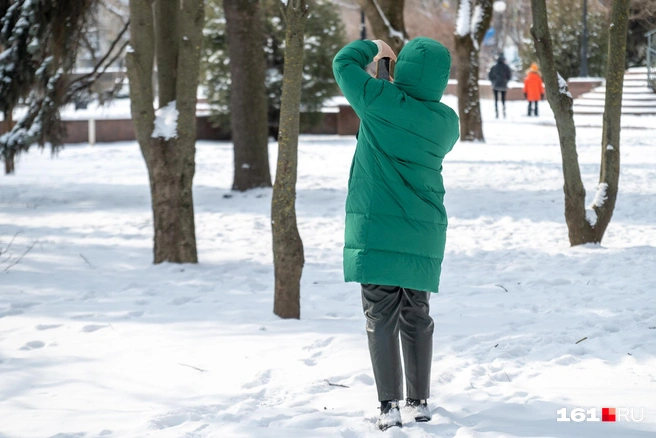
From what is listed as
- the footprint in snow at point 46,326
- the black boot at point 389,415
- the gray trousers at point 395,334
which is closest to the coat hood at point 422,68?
the gray trousers at point 395,334

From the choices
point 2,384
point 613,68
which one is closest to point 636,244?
point 613,68

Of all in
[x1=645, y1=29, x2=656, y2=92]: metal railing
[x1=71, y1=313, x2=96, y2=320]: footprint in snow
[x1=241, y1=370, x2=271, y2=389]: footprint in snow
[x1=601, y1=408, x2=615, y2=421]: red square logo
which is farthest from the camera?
[x1=645, y1=29, x2=656, y2=92]: metal railing

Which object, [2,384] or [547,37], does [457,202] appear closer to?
[547,37]

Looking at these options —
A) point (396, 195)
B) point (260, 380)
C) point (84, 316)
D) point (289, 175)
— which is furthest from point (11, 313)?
point (396, 195)

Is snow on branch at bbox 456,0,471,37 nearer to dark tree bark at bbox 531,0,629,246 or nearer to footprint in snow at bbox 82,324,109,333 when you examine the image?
dark tree bark at bbox 531,0,629,246

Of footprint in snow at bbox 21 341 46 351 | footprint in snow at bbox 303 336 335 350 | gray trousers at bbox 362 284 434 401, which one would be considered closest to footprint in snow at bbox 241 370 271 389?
footprint in snow at bbox 303 336 335 350

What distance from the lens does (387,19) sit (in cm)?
1570

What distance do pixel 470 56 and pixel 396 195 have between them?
610 inches

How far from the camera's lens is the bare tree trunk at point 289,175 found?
5477mm

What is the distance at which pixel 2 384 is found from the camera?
14.9 feet

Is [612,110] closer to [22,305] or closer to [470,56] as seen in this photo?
[22,305]

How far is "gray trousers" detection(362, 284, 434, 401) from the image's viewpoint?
3.56 m

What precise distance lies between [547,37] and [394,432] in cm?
496

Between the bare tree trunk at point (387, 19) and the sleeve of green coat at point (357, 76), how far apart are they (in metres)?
11.7
